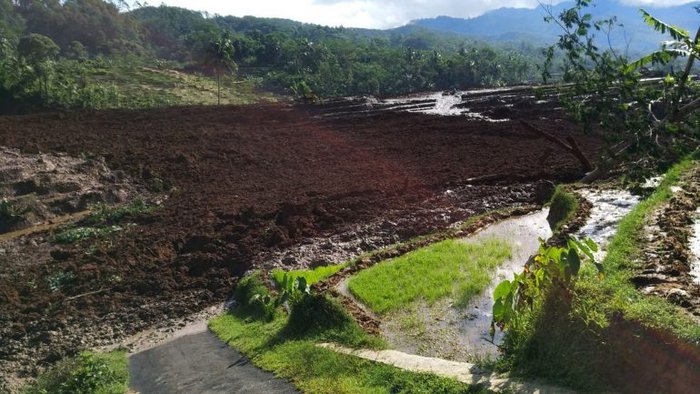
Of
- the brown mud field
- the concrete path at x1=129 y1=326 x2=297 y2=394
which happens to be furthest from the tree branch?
the concrete path at x1=129 y1=326 x2=297 y2=394

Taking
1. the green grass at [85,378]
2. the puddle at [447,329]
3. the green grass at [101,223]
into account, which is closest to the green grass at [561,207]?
the puddle at [447,329]

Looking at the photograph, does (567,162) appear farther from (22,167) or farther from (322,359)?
(22,167)

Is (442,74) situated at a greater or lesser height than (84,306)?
greater

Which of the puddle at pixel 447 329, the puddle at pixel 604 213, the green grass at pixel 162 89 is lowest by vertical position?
the puddle at pixel 447 329

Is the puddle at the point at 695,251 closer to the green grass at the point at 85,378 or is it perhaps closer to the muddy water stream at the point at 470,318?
the muddy water stream at the point at 470,318

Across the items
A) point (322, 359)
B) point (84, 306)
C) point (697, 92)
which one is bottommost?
point (84, 306)

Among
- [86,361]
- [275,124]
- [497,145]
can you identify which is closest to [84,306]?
[86,361]
